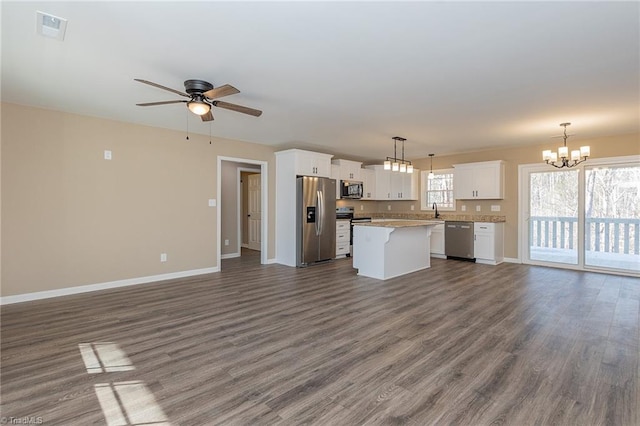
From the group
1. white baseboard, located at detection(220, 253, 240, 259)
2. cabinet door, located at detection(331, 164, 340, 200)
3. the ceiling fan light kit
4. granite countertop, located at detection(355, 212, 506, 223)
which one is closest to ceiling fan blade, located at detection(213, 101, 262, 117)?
the ceiling fan light kit

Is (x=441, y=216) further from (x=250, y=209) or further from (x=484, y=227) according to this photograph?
(x=250, y=209)

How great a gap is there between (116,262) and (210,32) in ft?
12.7

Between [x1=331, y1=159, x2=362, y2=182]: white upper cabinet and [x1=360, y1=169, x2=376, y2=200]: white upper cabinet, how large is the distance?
17 centimetres

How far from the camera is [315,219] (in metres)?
6.39

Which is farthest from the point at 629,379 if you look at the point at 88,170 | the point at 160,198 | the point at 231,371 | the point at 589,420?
the point at 88,170

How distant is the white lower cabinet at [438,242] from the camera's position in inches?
284

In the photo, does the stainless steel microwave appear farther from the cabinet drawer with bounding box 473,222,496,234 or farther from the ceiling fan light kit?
the ceiling fan light kit

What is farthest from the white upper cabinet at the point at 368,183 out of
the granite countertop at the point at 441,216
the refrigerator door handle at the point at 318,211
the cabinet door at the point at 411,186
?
the refrigerator door handle at the point at 318,211

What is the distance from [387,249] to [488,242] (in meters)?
2.75

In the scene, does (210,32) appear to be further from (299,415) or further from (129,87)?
(299,415)

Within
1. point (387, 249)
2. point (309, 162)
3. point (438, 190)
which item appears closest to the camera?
point (387, 249)

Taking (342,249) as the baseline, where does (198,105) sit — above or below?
above

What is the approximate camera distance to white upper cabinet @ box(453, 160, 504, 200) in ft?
21.7

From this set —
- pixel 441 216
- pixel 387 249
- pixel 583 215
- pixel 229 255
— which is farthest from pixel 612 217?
pixel 229 255
